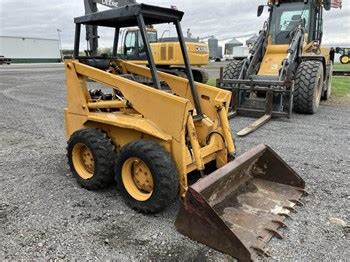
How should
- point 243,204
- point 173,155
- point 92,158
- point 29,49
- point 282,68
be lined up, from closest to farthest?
point 173,155 < point 243,204 < point 92,158 < point 282,68 < point 29,49

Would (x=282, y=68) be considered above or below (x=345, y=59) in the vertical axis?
above

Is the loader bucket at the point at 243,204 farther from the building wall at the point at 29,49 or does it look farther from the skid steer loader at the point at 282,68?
the building wall at the point at 29,49

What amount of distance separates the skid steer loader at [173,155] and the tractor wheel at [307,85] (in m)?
4.51

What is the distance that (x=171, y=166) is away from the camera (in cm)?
329

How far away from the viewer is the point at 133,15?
372 centimetres

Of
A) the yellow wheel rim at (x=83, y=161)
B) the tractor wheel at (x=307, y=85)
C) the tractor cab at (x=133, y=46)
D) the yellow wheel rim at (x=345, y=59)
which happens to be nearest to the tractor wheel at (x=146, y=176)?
the yellow wheel rim at (x=83, y=161)

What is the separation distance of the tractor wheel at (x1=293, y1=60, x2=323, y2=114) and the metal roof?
480 cm

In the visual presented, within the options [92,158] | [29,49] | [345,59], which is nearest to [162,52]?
[92,158]

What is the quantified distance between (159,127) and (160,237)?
1.05 m

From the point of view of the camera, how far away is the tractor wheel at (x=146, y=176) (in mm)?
3275

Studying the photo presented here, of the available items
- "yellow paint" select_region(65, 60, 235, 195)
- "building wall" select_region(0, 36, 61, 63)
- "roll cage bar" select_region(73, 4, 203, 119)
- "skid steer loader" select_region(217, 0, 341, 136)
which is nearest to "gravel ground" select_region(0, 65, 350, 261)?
"yellow paint" select_region(65, 60, 235, 195)

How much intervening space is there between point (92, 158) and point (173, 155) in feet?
3.62

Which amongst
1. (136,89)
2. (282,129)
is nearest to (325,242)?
(136,89)

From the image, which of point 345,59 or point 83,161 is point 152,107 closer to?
point 83,161
